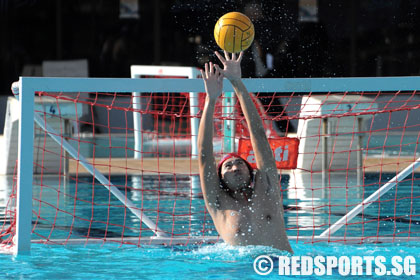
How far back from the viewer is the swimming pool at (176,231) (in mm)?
4573

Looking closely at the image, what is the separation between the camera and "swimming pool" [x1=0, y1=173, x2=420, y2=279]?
4.57 metres

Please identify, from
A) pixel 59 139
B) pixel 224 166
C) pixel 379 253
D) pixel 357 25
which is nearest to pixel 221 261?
pixel 224 166

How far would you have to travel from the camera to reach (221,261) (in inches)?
186

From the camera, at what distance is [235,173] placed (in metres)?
4.45

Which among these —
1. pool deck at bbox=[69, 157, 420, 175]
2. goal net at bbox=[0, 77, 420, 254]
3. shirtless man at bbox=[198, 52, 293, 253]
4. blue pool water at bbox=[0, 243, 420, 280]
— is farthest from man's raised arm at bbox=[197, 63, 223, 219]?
pool deck at bbox=[69, 157, 420, 175]

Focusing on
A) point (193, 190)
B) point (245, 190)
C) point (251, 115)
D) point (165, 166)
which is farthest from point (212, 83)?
point (165, 166)

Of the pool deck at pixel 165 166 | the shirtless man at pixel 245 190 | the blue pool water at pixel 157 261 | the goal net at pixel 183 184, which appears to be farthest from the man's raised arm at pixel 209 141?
the pool deck at pixel 165 166

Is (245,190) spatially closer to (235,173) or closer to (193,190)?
(235,173)

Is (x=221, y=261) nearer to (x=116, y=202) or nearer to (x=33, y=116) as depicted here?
(x=33, y=116)

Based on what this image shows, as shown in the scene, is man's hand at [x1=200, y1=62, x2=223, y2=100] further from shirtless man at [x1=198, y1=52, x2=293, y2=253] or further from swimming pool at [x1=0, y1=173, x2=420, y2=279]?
swimming pool at [x1=0, y1=173, x2=420, y2=279]

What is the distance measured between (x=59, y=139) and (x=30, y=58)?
41.9 ft

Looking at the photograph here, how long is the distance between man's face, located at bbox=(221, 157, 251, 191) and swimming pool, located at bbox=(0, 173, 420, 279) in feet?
1.36

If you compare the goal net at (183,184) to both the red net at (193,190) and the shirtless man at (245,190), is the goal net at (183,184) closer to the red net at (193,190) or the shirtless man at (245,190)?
the red net at (193,190)

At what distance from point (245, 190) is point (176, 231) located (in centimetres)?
169
